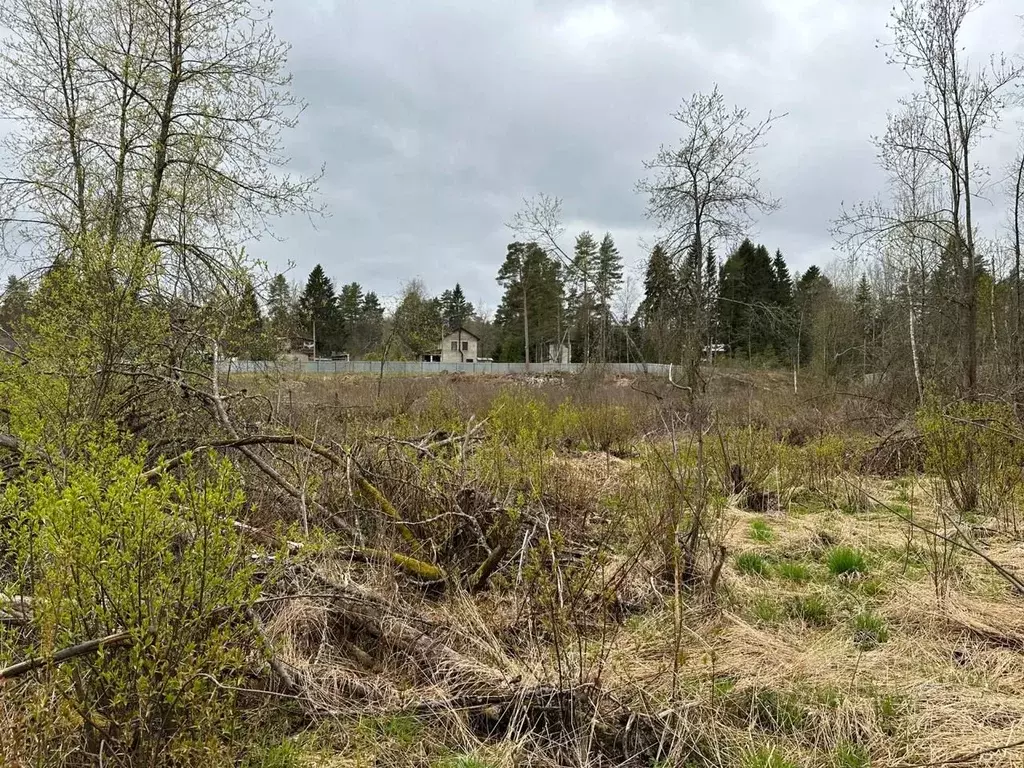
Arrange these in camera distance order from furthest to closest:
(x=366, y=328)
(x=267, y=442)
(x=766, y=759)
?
(x=366, y=328) → (x=267, y=442) → (x=766, y=759)

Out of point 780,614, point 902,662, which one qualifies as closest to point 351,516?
point 780,614

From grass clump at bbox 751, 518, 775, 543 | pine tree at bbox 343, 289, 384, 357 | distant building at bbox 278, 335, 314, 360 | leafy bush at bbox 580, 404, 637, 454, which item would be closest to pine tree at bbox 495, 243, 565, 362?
pine tree at bbox 343, 289, 384, 357

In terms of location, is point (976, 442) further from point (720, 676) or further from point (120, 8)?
point (120, 8)

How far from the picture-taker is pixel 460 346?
5819 cm

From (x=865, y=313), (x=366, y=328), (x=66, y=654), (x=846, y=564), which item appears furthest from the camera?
(x=366, y=328)

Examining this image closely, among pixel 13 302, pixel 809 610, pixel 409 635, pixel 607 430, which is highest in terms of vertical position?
pixel 13 302

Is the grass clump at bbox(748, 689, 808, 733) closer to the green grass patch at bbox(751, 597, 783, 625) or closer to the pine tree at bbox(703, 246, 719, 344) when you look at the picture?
the green grass patch at bbox(751, 597, 783, 625)

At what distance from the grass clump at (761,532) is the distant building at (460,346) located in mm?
52554

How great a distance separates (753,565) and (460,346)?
54518mm

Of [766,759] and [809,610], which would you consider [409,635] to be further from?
[809,610]

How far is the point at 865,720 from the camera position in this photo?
7.73ft

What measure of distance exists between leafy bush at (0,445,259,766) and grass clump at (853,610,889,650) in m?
3.04

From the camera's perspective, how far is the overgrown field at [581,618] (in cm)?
223

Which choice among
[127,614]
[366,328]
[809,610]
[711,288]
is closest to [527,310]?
[366,328]
